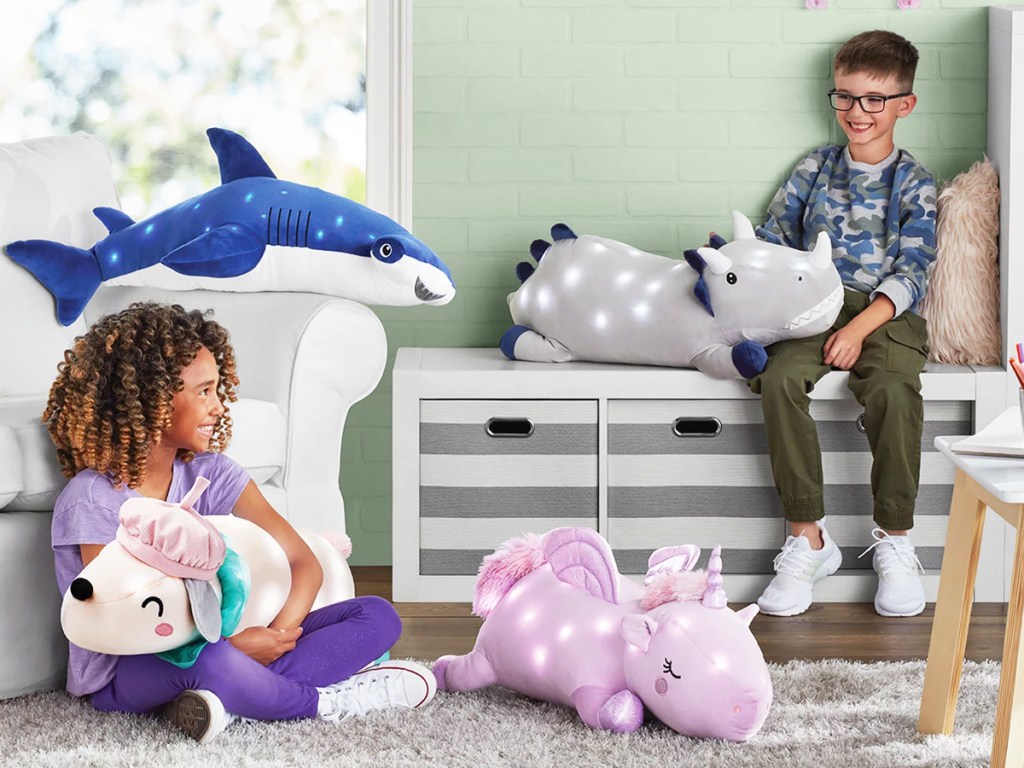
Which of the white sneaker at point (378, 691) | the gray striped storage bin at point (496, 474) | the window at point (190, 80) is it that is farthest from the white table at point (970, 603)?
the window at point (190, 80)

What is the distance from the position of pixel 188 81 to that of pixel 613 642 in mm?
1812

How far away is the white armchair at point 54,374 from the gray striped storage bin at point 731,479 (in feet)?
1.79

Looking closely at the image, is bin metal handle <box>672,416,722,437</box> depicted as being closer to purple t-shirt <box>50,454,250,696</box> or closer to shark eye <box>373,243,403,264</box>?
shark eye <box>373,243,403,264</box>

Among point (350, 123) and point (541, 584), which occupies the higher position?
point (350, 123)

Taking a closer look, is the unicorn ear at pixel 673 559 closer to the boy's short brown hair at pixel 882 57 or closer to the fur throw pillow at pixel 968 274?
the fur throw pillow at pixel 968 274

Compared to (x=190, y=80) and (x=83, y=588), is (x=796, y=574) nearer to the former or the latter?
(x=83, y=588)

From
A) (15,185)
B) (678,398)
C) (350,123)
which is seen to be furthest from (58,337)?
(678,398)

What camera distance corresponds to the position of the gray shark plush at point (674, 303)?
2369 mm

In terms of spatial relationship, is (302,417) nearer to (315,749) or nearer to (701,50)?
(315,749)

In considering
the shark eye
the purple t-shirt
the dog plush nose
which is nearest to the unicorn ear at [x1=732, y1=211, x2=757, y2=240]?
the shark eye

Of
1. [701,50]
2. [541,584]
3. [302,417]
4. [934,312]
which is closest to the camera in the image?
[541,584]

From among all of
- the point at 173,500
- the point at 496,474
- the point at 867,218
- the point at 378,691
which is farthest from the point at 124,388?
the point at 867,218

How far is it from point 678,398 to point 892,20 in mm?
1009

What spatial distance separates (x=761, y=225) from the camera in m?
2.82
